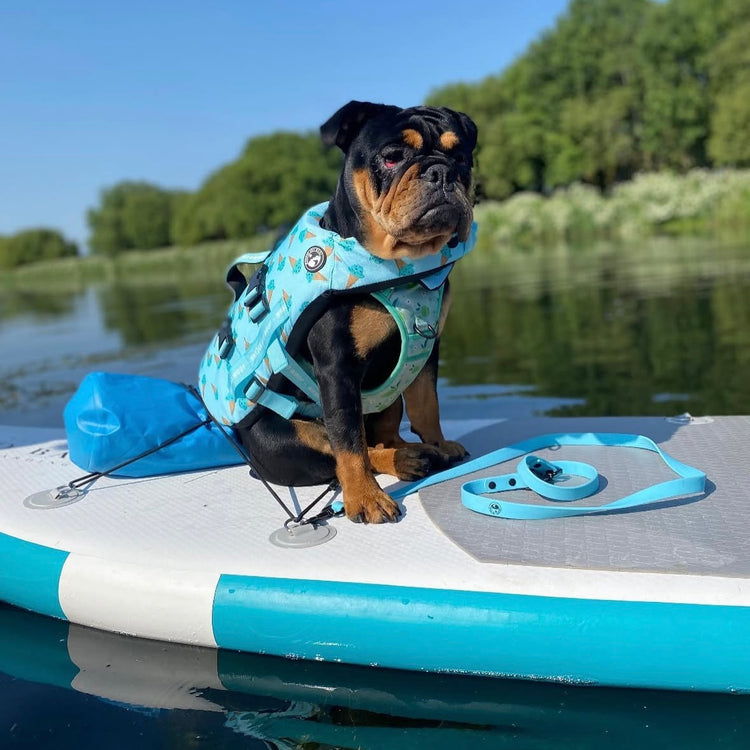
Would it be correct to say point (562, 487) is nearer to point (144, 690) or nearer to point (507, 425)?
point (507, 425)

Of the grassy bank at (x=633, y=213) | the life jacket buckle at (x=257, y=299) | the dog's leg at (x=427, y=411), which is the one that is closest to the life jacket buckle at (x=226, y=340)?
the life jacket buckle at (x=257, y=299)

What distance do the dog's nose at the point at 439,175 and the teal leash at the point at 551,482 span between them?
46.8 inches

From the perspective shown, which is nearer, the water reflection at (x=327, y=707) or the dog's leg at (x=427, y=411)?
the water reflection at (x=327, y=707)

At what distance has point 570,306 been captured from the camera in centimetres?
1152

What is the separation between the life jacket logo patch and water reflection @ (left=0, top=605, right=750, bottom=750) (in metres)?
1.51

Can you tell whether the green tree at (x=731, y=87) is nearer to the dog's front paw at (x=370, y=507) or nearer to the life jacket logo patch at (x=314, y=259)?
the life jacket logo patch at (x=314, y=259)

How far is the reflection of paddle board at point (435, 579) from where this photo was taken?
86.8 inches

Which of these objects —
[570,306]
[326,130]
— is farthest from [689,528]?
[570,306]

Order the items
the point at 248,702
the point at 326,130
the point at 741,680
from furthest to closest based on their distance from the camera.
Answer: the point at 326,130
the point at 248,702
the point at 741,680

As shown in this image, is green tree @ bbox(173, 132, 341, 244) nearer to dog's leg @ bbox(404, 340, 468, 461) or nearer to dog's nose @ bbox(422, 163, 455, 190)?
dog's leg @ bbox(404, 340, 468, 461)

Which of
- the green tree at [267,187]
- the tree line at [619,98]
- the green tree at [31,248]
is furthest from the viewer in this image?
the green tree at [31,248]

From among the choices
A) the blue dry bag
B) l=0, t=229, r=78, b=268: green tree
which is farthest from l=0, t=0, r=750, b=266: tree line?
l=0, t=229, r=78, b=268: green tree

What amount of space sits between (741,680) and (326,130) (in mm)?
2362

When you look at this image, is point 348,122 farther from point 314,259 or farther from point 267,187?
point 267,187
